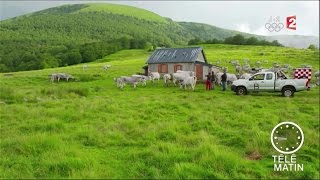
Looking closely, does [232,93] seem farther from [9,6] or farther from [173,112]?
[9,6]

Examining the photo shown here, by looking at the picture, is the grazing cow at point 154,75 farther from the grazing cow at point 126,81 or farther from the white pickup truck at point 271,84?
the white pickup truck at point 271,84

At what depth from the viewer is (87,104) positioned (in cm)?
1955

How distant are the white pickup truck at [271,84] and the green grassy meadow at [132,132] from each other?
5.39 feet

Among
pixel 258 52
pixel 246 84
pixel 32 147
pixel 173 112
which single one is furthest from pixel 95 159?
pixel 258 52

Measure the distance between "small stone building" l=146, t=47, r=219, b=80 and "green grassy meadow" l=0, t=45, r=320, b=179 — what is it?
1.11 metres

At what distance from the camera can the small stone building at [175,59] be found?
22.0 meters

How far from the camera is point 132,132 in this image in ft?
48.0

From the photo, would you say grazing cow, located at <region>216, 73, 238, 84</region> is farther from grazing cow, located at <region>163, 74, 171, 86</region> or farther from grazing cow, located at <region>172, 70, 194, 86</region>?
grazing cow, located at <region>163, 74, 171, 86</region>

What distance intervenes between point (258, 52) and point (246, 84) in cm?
325

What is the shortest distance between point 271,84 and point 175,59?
259 inches

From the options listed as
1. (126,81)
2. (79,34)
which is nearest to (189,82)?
(126,81)

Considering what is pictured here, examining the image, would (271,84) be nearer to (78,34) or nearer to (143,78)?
(143,78)

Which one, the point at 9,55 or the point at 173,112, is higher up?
the point at 9,55

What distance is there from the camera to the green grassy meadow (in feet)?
35.3
